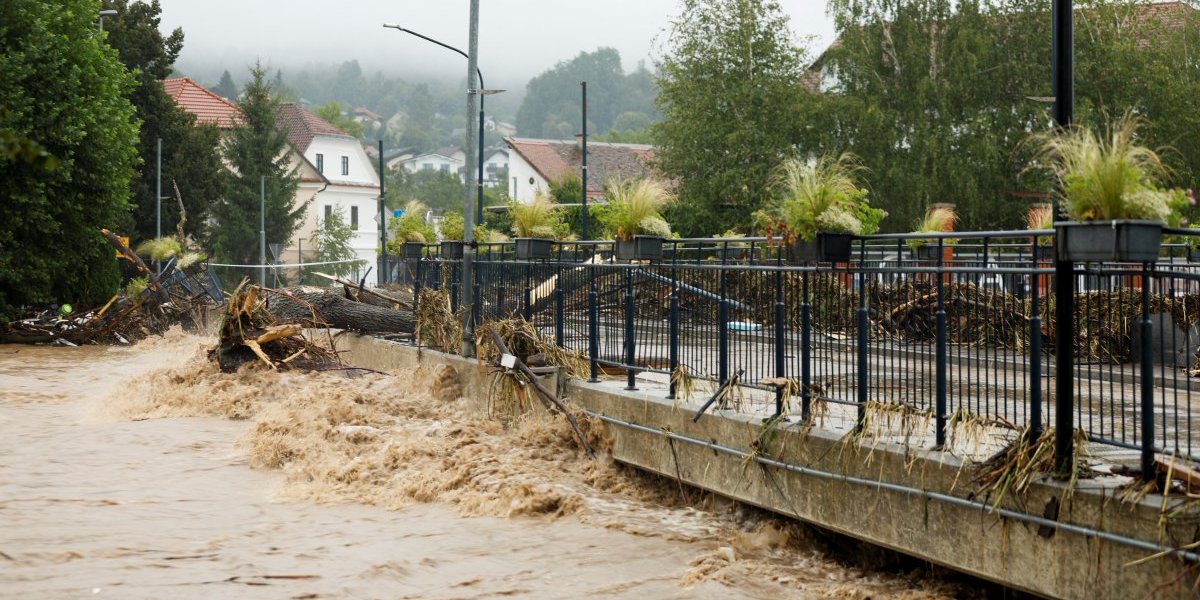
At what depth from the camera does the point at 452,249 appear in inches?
676

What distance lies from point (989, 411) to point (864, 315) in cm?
110

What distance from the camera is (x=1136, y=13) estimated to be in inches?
1603

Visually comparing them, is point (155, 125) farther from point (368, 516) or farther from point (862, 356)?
point (862, 356)

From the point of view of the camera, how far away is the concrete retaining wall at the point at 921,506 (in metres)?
6.40

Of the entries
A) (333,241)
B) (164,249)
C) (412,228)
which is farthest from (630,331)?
(333,241)


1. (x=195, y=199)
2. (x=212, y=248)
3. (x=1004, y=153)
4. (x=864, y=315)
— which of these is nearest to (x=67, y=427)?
(x=864, y=315)

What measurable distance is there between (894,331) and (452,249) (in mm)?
8560

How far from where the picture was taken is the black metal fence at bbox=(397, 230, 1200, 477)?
7453mm

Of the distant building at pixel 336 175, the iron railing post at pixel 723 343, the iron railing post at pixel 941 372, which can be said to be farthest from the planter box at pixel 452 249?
the distant building at pixel 336 175

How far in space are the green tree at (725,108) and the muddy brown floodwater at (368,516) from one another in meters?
29.2

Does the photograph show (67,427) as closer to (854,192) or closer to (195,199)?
(854,192)

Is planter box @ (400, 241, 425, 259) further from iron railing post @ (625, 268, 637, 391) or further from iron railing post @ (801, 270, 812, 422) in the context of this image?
iron railing post @ (801, 270, 812, 422)

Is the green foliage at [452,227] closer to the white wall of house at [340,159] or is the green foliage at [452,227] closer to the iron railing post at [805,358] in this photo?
the iron railing post at [805,358]

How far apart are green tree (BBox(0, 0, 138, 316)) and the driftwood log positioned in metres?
11.9
